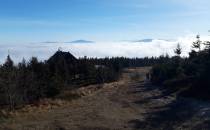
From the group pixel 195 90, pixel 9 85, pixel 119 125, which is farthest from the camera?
pixel 195 90

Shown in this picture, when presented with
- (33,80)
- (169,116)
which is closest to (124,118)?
(169,116)

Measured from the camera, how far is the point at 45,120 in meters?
32.0

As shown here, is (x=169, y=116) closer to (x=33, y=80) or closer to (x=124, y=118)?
(x=124, y=118)

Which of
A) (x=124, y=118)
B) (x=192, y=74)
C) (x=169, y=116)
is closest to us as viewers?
(x=124, y=118)

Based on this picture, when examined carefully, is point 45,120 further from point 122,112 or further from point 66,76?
point 66,76

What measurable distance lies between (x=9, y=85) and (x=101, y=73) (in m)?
51.7

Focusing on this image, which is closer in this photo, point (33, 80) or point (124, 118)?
point (124, 118)

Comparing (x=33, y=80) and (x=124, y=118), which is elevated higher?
(x=33, y=80)

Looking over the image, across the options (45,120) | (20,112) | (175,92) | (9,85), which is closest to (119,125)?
(45,120)

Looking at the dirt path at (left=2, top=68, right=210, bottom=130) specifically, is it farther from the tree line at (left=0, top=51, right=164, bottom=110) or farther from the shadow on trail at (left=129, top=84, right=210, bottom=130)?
the tree line at (left=0, top=51, right=164, bottom=110)

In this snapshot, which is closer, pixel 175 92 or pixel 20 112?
pixel 20 112

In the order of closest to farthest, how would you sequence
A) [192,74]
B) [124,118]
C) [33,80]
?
1. [124,118]
2. [33,80]
3. [192,74]

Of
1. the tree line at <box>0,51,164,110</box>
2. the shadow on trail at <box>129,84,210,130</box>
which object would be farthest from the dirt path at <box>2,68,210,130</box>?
the tree line at <box>0,51,164,110</box>

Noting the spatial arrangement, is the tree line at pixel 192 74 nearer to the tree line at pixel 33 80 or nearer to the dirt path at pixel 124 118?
the dirt path at pixel 124 118
